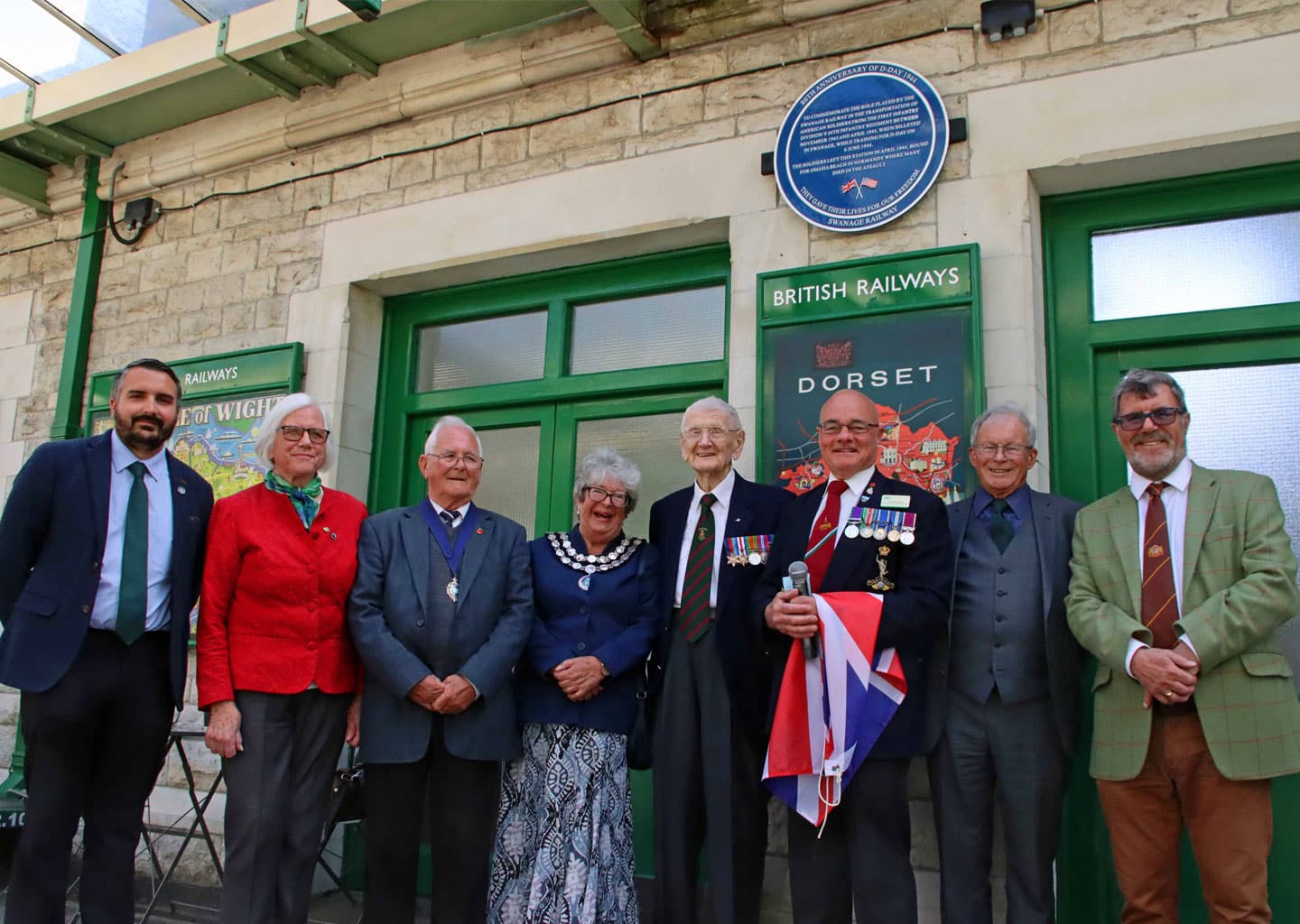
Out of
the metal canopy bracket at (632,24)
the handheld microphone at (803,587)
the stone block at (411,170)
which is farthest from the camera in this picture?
the stone block at (411,170)

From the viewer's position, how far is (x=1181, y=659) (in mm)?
2754

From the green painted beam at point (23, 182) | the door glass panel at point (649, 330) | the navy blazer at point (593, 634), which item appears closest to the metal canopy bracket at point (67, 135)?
the green painted beam at point (23, 182)

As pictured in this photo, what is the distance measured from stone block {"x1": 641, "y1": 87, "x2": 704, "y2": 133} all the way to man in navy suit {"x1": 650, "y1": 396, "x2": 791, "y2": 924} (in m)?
2.02

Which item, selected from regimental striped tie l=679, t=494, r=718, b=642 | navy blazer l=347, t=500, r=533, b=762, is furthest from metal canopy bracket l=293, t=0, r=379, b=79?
regimental striped tie l=679, t=494, r=718, b=642

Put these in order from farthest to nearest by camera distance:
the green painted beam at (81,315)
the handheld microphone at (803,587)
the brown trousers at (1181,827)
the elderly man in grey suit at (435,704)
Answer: the green painted beam at (81,315) < the elderly man in grey suit at (435,704) < the handheld microphone at (803,587) < the brown trousers at (1181,827)

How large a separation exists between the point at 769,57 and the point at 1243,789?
128 inches

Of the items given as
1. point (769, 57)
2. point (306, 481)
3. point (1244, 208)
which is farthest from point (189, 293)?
point (1244, 208)

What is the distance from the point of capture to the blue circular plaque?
3.92 m

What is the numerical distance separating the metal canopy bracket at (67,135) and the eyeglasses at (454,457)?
3.99 m

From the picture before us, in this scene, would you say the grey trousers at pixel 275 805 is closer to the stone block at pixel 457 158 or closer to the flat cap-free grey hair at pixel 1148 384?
the flat cap-free grey hair at pixel 1148 384

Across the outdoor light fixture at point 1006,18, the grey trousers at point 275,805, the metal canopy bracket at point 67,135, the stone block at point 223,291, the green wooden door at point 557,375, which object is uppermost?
the metal canopy bracket at point 67,135

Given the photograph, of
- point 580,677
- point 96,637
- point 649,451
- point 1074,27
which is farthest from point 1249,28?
point 96,637

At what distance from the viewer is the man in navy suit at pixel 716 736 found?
3.18 m

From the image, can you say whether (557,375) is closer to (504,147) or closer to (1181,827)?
(504,147)
